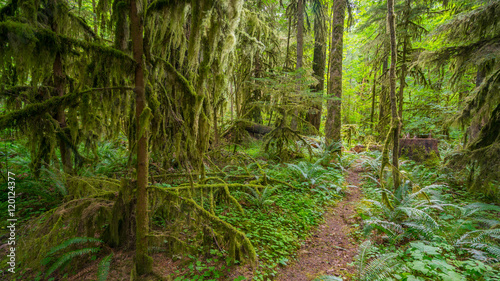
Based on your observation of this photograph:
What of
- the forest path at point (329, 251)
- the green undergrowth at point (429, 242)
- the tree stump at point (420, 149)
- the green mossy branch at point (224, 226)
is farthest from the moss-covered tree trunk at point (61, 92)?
the tree stump at point (420, 149)

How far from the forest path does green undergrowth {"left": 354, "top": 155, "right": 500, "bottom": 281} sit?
0.33 meters

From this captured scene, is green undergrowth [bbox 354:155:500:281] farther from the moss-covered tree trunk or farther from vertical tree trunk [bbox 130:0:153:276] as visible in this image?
the moss-covered tree trunk

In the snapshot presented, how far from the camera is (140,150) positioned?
6.94 feet

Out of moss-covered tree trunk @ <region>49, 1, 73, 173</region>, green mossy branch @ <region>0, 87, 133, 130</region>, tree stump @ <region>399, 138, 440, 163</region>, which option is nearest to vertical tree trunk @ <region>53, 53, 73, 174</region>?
moss-covered tree trunk @ <region>49, 1, 73, 173</region>

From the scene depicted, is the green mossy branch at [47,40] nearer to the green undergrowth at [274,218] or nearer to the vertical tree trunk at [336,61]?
the green undergrowth at [274,218]

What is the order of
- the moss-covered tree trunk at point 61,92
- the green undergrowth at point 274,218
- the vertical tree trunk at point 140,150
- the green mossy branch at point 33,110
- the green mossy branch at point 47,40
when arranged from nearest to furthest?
the green mossy branch at point 47,40, the green mossy branch at point 33,110, the vertical tree trunk at point 140,150, the green undergrowth at point 274,218, the moss-covered tree trunk at point 61,92

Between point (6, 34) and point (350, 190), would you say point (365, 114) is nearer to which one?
point (350, 190)

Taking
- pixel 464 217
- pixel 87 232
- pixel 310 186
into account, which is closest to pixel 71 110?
pixel 87 232

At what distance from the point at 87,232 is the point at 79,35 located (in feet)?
11.0

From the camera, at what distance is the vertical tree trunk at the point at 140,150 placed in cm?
200

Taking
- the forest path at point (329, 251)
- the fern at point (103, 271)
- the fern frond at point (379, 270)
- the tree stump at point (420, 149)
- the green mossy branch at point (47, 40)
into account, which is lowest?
the forest path at point (329, 251)

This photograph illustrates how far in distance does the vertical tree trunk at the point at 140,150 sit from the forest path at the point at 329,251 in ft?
5.78

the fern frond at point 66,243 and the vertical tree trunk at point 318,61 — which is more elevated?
the vertical tree trunk at point 318,61

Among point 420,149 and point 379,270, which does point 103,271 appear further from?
point 420,149
